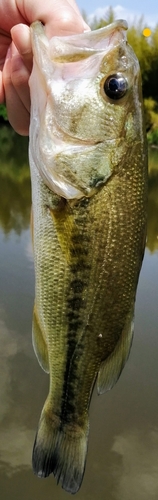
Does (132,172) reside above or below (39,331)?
above

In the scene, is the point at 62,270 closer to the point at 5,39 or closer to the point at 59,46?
the point at 59,46

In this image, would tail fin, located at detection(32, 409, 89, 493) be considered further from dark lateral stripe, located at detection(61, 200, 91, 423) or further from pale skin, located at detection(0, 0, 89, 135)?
pale skin, located at detection(0, 0, 89, 135)

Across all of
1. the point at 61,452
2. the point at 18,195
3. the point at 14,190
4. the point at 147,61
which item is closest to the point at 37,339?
the point at 61,452

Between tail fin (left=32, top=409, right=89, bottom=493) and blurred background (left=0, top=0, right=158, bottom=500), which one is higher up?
tail fin (left=32, top=409, right=89, bottom=493)

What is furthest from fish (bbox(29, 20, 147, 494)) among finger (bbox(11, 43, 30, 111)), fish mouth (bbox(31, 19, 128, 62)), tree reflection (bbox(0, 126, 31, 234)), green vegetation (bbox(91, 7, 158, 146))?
green vegetation (bbox(91, 7, 158, 146))

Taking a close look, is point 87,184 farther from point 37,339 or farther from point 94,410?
point 94,410

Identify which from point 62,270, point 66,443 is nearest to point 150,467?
point 66,443

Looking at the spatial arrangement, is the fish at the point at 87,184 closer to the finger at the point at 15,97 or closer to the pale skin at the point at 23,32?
the pale skin at the point at 23,32
